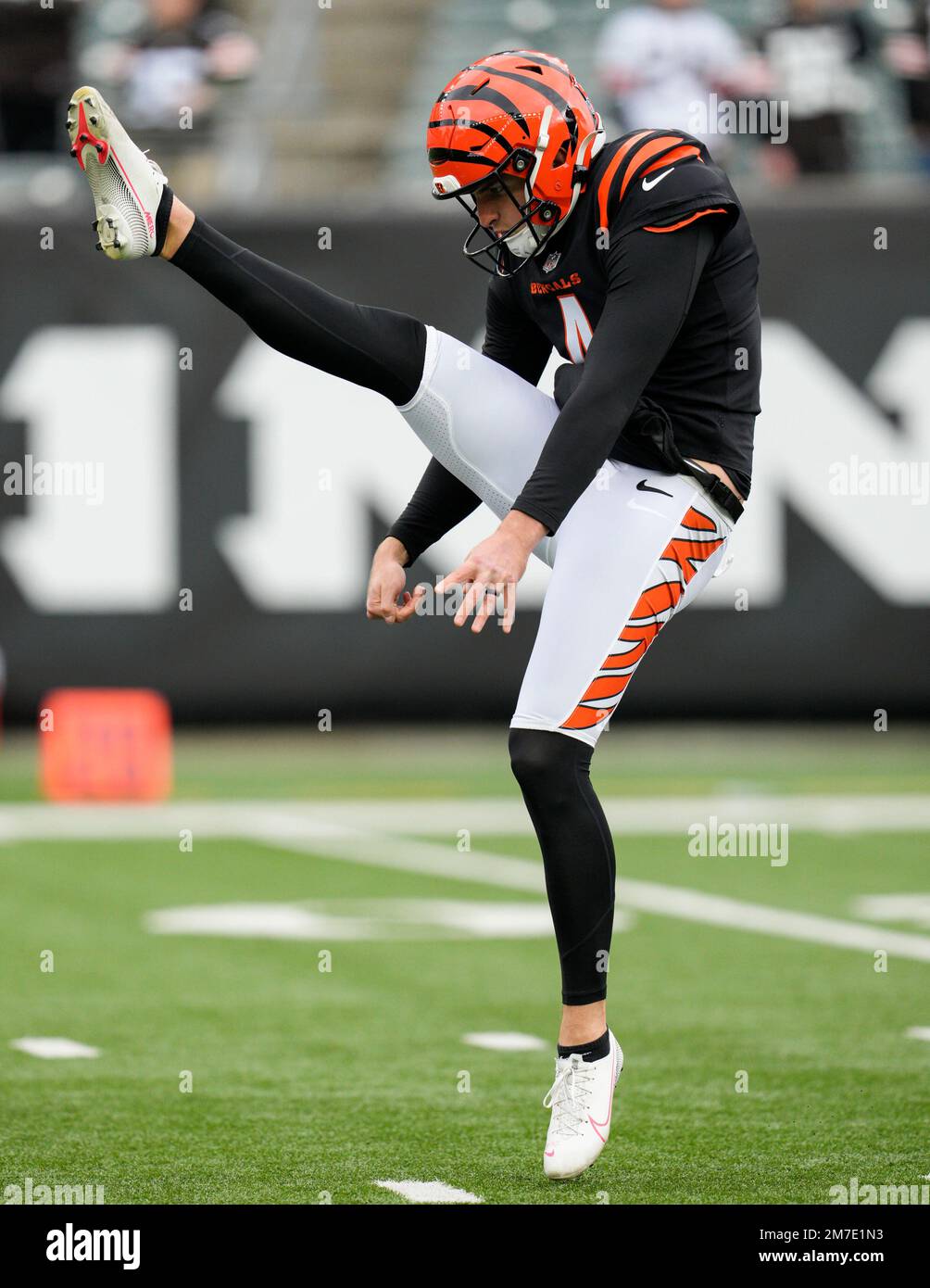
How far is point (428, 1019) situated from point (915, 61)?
26.7 feet

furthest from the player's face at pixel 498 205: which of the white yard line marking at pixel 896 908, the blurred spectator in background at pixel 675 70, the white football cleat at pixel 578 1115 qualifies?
the blurred spectator in background at pixel 675 70

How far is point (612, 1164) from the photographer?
161 inches

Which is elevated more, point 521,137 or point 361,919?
point 521,137

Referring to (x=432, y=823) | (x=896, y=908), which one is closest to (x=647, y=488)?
(x=896, y=908)

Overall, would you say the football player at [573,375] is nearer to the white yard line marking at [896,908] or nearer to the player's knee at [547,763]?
the player's knee at [547,763]

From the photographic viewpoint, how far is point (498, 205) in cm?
417

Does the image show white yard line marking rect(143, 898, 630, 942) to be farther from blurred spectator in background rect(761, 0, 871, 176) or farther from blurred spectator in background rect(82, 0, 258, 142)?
blurred spectator in background rect(761, 0, 871, 176)

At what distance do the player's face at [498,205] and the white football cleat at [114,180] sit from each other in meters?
0.61

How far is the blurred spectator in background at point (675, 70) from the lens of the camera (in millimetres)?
11531

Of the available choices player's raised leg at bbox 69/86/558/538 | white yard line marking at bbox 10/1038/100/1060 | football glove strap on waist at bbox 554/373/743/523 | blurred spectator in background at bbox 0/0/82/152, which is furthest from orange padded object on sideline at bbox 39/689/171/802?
football glove strap on waist at bbox 554/373/743/523

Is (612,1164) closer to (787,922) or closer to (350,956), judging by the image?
(350,956)

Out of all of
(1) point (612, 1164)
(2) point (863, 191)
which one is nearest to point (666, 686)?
(2) point (863, 191)

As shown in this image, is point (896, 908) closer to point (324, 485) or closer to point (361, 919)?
point (361, 919)

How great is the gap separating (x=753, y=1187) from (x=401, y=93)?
11.3 meters
